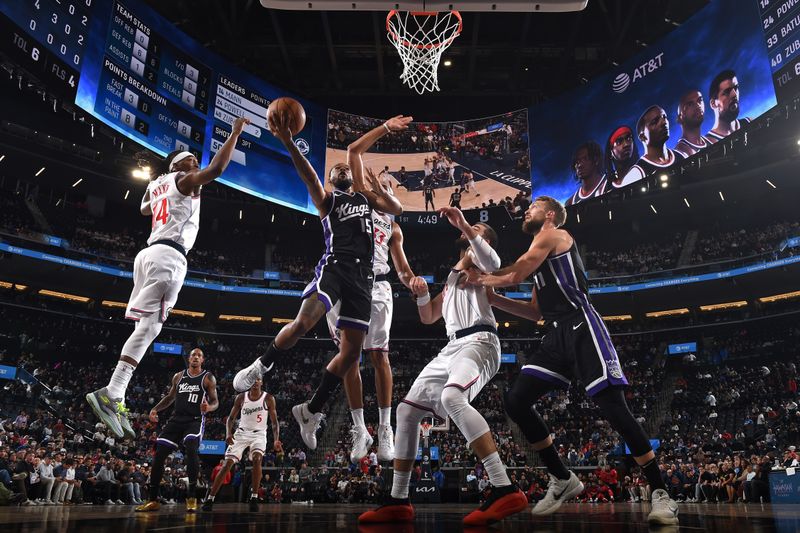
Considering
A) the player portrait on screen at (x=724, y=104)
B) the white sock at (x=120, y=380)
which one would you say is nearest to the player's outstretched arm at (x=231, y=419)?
the white sock at (x=120, y=380)

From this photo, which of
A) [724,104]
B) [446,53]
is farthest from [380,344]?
[446,53]

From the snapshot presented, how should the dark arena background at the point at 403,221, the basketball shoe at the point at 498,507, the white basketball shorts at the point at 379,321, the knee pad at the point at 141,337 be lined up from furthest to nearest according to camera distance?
the dark arena background at the point at 403,221, the white basketball shorts at the point at 379,321, the knee pad at the point at 141,337, the basketball shoe at the point at 498,507

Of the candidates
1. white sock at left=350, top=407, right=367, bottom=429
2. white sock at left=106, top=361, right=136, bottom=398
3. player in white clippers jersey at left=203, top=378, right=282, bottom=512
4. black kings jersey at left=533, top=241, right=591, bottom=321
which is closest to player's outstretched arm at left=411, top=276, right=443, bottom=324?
black kings jersey at left=533, top=241, right=591, bottom=321

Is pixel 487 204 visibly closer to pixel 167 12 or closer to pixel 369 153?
pixel 369 153

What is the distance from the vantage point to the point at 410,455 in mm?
4773

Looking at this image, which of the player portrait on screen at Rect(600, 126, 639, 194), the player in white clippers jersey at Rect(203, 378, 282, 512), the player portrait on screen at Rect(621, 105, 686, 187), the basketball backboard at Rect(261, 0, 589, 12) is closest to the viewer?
the basketball backboard at Rect(261, 0, 589, 12)

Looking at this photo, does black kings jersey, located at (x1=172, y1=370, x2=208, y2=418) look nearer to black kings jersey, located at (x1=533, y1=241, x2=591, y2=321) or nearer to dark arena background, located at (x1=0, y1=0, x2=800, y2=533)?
dark arena background, located at (x1=0, y1=0, x2=800, y2=533)

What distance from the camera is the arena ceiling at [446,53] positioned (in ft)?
83.6

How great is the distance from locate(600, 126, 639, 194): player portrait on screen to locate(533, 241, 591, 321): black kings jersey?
18.9 metres

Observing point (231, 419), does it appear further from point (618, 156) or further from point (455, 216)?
point (618, 156)

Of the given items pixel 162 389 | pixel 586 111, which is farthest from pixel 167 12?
pixel 586 111

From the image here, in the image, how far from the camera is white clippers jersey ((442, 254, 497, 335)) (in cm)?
512

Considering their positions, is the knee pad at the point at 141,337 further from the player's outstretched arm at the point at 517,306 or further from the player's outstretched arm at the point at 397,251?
the player's outstretched arm at the point at 517,306

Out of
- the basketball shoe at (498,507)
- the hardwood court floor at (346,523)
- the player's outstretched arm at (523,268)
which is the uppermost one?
the player's outstretched arm at (523,268)
